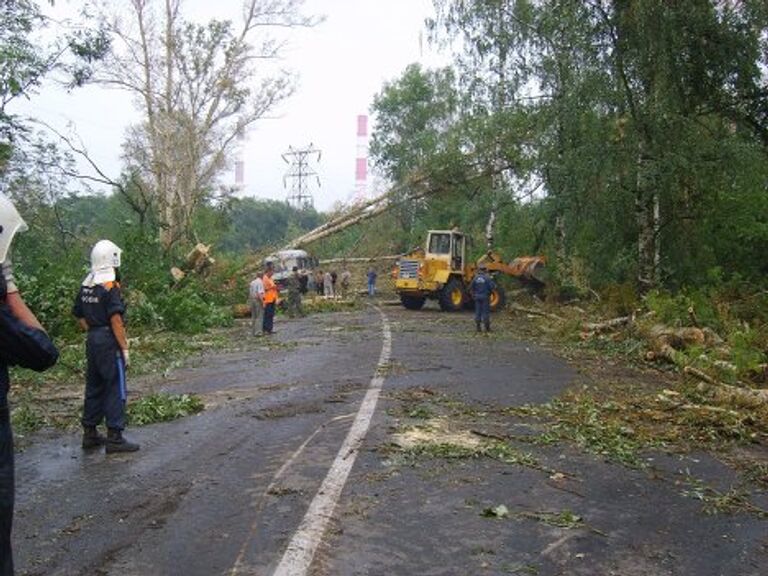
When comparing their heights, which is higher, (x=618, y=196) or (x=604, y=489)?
(x=618, y=196)

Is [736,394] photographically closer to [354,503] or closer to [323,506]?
[354,503]

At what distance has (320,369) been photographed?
11219mm

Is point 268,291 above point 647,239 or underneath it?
underneath

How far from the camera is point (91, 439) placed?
6.65 metres

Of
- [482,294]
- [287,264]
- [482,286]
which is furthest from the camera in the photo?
[287,264]

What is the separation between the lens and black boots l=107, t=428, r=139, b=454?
21.1 ft

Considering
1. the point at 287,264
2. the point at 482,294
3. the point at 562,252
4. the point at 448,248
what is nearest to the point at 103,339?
the point at 482,294

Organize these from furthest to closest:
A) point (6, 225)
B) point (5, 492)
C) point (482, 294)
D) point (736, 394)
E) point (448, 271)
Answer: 1. point (448, 271)
2. point (482, 294)
3. point (736, 394)
4. point (5, 492)
5. point (6, 225)

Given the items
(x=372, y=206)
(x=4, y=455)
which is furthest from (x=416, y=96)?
(x=4, y=455)

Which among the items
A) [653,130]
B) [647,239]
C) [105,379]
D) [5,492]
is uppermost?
[653,130]

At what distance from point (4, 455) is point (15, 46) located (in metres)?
13.8

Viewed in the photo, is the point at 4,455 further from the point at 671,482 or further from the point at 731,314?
the point at 731,314

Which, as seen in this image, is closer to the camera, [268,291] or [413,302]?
[268,291]

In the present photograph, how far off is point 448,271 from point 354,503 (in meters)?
20.6
